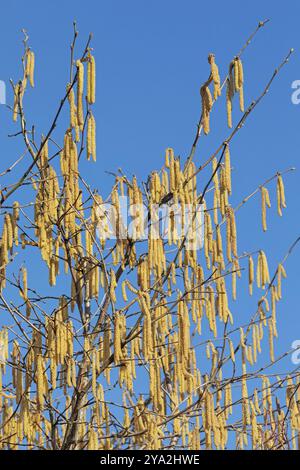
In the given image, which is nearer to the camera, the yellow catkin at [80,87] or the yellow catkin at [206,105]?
the yellow catkin at [80,87]

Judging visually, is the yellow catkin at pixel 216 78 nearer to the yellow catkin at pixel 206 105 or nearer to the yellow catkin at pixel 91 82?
the yellow catkin at pixel 206 105

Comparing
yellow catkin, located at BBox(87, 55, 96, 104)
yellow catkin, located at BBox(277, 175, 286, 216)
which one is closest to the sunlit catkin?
yellow catkin, located at BBox(277, 175, 286, 216)

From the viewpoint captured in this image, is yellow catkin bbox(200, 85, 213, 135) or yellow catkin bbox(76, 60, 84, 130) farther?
yellow catkin bbox(200, 85, 213, 135)

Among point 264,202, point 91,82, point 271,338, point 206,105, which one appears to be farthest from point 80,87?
point 271,338

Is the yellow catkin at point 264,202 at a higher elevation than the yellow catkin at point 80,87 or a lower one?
lower

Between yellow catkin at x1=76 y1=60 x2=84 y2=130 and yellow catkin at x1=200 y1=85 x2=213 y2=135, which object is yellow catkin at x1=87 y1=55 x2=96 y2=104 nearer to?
yellow catkin at x1=76 y1=60 x2=84 y2=130

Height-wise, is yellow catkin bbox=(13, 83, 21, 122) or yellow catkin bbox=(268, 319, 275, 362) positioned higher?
yellow catkin bbox=(13, 83, 21, 122)

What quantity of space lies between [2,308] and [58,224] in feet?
2.11

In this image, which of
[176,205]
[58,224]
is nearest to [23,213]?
[58,224]

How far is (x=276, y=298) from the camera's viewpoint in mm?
5473

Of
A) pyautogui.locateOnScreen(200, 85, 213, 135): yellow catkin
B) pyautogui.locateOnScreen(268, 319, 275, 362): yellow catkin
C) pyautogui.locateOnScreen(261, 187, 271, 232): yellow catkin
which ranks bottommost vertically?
pyautogui.locateOnScreen(268, 319, 275, 362): yellow catkin

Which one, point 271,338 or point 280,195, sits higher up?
point 280,195

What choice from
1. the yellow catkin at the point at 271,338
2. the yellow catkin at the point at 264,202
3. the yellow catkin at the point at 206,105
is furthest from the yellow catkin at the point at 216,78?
the yellow catkin at the point at 271,338

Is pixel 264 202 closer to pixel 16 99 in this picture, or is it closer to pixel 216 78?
pixel 216 78
